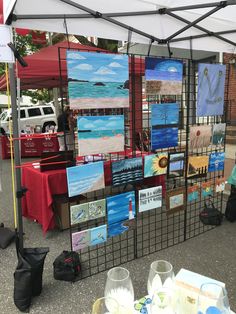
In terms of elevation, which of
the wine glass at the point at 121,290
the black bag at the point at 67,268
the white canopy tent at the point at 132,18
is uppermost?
the white canopy tent at the point at 132,18

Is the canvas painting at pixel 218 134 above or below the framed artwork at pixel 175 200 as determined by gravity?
above

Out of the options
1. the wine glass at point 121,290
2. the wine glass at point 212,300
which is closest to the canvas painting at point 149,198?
the wine glass at point 121,290

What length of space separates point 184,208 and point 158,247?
56cm

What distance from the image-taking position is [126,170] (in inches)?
119

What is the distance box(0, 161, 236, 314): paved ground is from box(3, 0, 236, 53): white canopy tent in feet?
7.80

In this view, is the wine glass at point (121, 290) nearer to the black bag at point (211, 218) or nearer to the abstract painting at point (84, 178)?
the abstract painting at point (84, 178)

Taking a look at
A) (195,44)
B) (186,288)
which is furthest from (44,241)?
(195,44)

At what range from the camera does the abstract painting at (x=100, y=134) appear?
266 cm

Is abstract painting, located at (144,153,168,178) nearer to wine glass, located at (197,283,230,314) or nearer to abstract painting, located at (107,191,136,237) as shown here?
abstract painting, located at (107,191,136,237)

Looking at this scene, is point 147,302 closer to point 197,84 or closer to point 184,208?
point 184,208

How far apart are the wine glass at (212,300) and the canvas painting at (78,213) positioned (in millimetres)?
1689

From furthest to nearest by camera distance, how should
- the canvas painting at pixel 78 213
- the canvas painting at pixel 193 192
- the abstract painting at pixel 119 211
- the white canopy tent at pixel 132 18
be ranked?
the canvas painting at pixel 193 192 → the abstract painting at pixel 119 211 → the canvas painting at pixel 78 213 → the white canopy tent at pixel 132 18

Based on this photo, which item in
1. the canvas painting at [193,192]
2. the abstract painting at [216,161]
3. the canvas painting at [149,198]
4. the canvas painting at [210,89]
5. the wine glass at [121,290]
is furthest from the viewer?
the abstract painting at [216,161]

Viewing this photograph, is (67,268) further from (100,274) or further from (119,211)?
(119,211)
